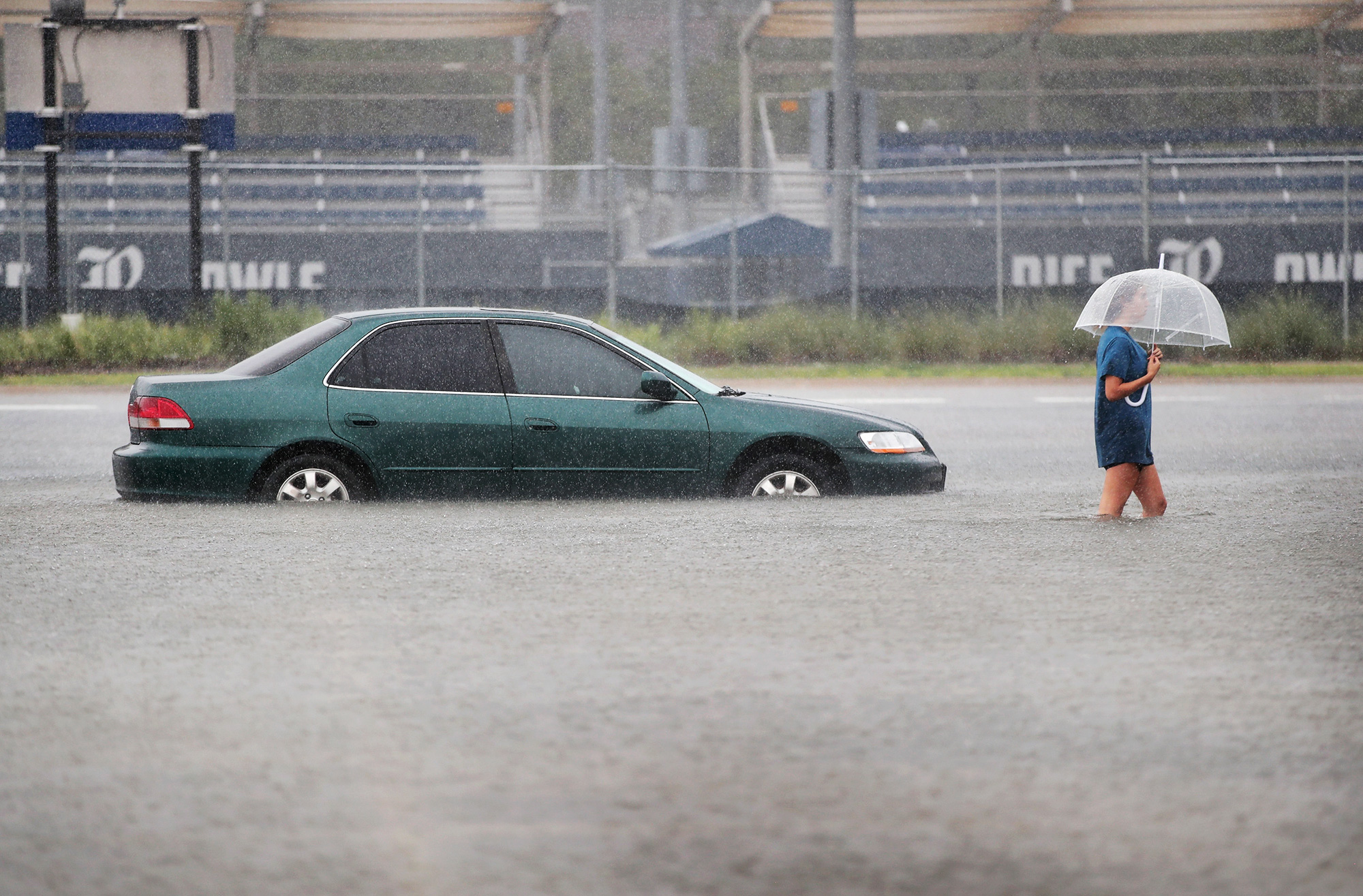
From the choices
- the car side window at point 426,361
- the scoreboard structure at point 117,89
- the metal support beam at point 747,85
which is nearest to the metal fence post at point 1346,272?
the metal support beam at point 747,85

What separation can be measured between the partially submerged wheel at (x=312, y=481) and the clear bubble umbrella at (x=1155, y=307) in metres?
3.99

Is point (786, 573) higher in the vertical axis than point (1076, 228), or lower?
lower

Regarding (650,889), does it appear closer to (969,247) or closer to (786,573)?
(786,573)

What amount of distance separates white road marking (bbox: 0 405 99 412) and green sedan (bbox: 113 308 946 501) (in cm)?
773

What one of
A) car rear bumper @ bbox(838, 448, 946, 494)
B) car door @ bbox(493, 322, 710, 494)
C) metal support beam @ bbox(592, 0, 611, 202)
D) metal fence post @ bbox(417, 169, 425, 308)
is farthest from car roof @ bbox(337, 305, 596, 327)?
metal support beam @ bbox(592, 0, 611, 202)

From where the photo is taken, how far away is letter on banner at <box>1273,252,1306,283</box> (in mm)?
29844

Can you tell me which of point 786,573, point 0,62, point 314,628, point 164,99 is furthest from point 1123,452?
point 0,62

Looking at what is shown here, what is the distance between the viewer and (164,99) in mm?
23609

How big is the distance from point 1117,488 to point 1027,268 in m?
20.4

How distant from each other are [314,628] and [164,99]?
17.8 meters

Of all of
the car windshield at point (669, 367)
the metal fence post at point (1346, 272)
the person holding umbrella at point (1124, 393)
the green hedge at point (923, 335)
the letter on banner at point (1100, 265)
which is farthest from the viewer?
the letter on banner at point (1100, 265)

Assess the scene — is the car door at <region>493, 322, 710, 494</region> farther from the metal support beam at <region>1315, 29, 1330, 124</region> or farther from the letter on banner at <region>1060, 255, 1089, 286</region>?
the metal support beam at <region>1315, 29, 1330, 124</region>

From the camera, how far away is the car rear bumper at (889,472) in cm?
1084

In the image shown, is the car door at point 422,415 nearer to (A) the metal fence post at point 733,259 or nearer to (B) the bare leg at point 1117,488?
(B) the bare leg at point 1117,488
